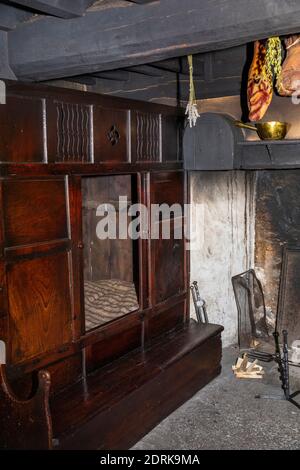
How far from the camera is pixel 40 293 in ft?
11.4

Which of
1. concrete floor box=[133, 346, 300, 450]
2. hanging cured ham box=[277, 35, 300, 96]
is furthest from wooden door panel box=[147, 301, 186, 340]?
hanging cured ham box=[277, 35, 300, 96]

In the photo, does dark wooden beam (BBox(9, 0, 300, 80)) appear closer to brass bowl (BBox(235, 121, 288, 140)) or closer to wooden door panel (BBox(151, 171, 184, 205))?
wooden door panel (BBox(151, 171, 184, 205))

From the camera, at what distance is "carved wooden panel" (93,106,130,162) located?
3.87 meters

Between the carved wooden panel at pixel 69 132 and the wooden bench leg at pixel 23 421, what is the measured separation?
1611 mm

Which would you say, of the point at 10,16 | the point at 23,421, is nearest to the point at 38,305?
the point at 23,421

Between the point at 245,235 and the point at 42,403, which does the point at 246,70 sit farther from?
the point at 42,403

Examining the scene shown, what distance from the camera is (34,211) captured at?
338 cm

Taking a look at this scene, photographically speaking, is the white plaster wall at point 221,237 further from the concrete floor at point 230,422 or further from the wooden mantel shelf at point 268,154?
the concrete floor at point 230,422

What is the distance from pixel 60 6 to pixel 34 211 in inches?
54.2

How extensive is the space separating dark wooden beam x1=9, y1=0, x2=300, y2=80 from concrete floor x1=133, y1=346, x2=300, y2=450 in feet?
10.1

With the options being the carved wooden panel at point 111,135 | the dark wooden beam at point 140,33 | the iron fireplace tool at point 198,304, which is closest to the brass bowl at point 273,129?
the carved wooden panel at point 111,135

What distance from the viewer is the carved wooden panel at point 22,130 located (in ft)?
10.2

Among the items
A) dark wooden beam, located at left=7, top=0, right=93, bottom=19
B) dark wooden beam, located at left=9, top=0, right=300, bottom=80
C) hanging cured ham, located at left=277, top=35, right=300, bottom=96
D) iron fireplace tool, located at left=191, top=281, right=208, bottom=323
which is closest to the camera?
dark wooden beam, located at left=9, top=0, right=300, bottom=80
